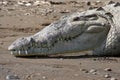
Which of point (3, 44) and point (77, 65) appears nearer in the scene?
point (77, 65)

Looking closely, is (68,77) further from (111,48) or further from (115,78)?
(111,48)

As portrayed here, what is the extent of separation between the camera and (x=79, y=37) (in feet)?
25.0

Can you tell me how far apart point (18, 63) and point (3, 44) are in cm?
185

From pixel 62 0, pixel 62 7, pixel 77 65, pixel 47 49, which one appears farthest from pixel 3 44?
pixel 62 0

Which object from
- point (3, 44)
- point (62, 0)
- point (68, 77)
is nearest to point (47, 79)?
point (68, 77)

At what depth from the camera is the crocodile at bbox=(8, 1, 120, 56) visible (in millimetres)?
7367

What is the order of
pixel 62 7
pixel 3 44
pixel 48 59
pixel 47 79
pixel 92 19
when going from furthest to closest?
pixel 62 7 → pixel 3 44 → pixel 92 19 → pixel 48 59 → pixel 47 79

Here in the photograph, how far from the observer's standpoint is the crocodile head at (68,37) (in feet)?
24.1

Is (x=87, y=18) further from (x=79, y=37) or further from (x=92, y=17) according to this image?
(x=79, y=37)

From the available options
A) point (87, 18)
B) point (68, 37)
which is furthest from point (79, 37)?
point (87, 18)

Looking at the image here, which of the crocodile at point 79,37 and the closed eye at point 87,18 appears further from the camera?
the closed eye at point 87,18

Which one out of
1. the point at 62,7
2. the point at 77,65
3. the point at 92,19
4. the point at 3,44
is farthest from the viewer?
the point at 62,7

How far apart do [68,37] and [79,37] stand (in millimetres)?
186

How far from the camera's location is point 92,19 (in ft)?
25.8
